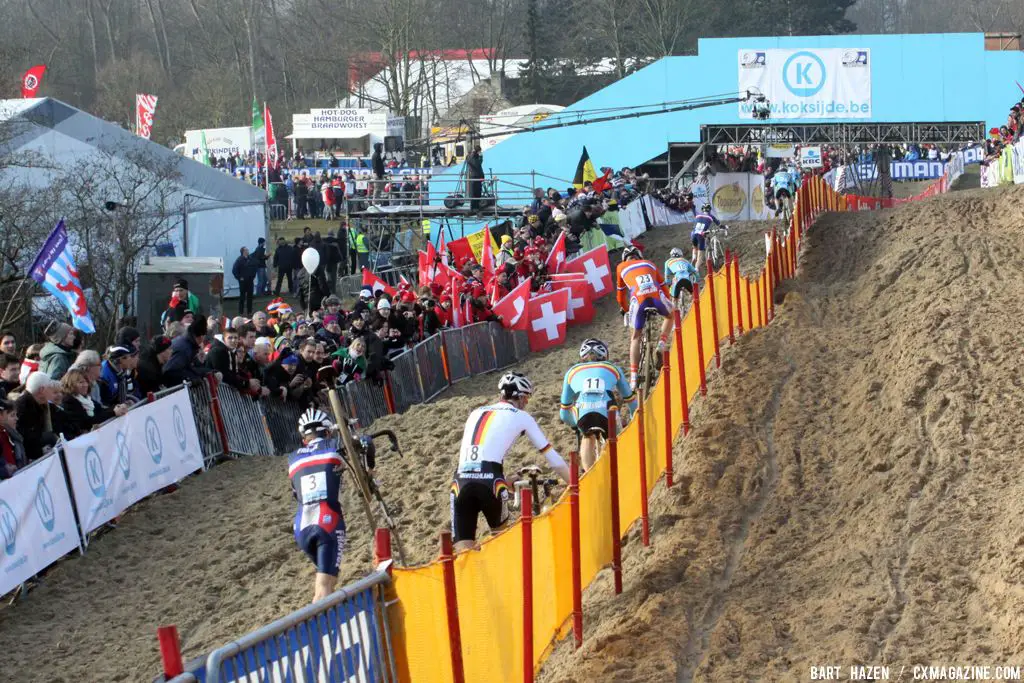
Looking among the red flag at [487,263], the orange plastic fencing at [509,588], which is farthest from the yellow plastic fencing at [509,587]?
the red flag at [487,263]

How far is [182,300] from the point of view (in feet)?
61.8

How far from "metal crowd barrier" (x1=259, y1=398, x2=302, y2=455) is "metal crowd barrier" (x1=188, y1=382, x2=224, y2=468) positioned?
1.02 meters

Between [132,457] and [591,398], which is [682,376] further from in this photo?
[132,457]

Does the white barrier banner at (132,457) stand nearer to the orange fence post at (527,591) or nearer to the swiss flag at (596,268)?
the orange fence post at (527,591)

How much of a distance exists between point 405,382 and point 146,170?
1052 cm

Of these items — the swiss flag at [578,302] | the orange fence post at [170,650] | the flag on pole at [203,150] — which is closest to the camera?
the orange fence post at [170,650]

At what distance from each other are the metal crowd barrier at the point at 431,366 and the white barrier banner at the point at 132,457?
5.09 metres

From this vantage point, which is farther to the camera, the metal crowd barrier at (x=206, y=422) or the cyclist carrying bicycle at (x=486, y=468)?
the metal crowd barrier at (x=206, y=422)

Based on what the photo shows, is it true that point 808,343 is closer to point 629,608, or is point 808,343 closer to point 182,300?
point 629,608

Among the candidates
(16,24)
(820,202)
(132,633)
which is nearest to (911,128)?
(820,202)

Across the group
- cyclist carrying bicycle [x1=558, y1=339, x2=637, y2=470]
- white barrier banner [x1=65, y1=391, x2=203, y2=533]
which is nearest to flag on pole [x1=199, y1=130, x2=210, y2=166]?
white barrier banner [x1=65, y1=391, x2=203, y2=533]

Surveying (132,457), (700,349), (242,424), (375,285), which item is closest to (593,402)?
(700,349)

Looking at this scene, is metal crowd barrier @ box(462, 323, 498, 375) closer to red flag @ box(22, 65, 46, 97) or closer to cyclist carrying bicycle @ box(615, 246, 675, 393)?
cyclist carrying bicycle @ box(615, 246, 675, 393)

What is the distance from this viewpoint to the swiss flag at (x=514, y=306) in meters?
22.0
